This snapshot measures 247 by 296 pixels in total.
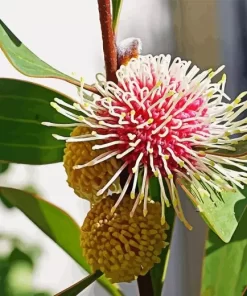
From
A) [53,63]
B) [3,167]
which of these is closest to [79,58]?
[53,63]

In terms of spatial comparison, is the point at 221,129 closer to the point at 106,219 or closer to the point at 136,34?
the point at 106,219

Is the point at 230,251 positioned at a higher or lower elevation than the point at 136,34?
lower

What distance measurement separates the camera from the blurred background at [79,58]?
30.4 inches

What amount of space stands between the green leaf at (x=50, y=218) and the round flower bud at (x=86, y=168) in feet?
0.66

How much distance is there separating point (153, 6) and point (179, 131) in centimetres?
54

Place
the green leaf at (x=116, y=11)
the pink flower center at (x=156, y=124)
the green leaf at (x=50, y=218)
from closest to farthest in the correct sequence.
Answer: the pink flower center at (x=156, y=124) < the green leaf at (x=116, y=11) < the green leaf at (x=50, y=218)

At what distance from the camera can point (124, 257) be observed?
0.47 m

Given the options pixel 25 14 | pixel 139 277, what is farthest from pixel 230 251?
pixel 25 14

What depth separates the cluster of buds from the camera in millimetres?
461

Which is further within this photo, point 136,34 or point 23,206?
point 136,34

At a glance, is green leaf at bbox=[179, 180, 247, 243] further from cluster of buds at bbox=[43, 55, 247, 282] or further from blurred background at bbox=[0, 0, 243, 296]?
blurred background at bbox=[0, 0, 243, 296]

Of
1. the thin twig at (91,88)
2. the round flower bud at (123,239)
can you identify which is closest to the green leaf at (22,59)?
the thin twig at (91,88)

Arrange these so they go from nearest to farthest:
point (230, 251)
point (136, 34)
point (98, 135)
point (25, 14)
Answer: point (98, 135) → point (230, 251) → point (25, 14) → point (136, 34)

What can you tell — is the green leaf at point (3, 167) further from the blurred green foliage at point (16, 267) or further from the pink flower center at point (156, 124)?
the pink flower center at point (156, 124)
